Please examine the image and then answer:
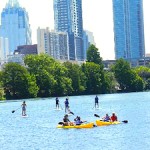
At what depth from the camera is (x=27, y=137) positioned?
50719mm

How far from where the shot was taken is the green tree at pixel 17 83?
158 meters

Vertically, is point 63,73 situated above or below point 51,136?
above

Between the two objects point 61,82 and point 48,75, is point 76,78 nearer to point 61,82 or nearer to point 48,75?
point 61,82

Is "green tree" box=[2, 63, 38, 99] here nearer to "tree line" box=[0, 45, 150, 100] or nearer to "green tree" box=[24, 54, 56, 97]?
"tree line" box=[0, 45, 150, 100]

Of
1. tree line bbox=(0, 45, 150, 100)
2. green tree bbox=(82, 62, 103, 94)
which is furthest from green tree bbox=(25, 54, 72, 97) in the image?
green tree bbox=(82, 62, 103, 94)

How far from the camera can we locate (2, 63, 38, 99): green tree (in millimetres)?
158375

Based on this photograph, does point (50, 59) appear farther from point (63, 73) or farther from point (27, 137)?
point (27, 137)

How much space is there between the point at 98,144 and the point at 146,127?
560 inches

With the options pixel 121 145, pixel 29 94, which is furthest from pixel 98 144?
pixel 29 94

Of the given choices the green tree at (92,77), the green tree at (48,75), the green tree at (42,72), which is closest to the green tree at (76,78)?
the green tree at (48,75)

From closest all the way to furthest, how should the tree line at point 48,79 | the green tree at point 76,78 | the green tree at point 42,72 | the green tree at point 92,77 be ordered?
the tree line at point 48,79 < the green tree at point 42,72 < the green tree at point 76,78 < the green tree at point 92,77

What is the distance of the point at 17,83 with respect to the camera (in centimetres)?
15875

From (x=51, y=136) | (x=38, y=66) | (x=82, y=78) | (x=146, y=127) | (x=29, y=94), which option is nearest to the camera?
(x=51, y=136)

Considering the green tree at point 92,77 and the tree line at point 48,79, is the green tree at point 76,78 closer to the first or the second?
the tree line at point 48,79
